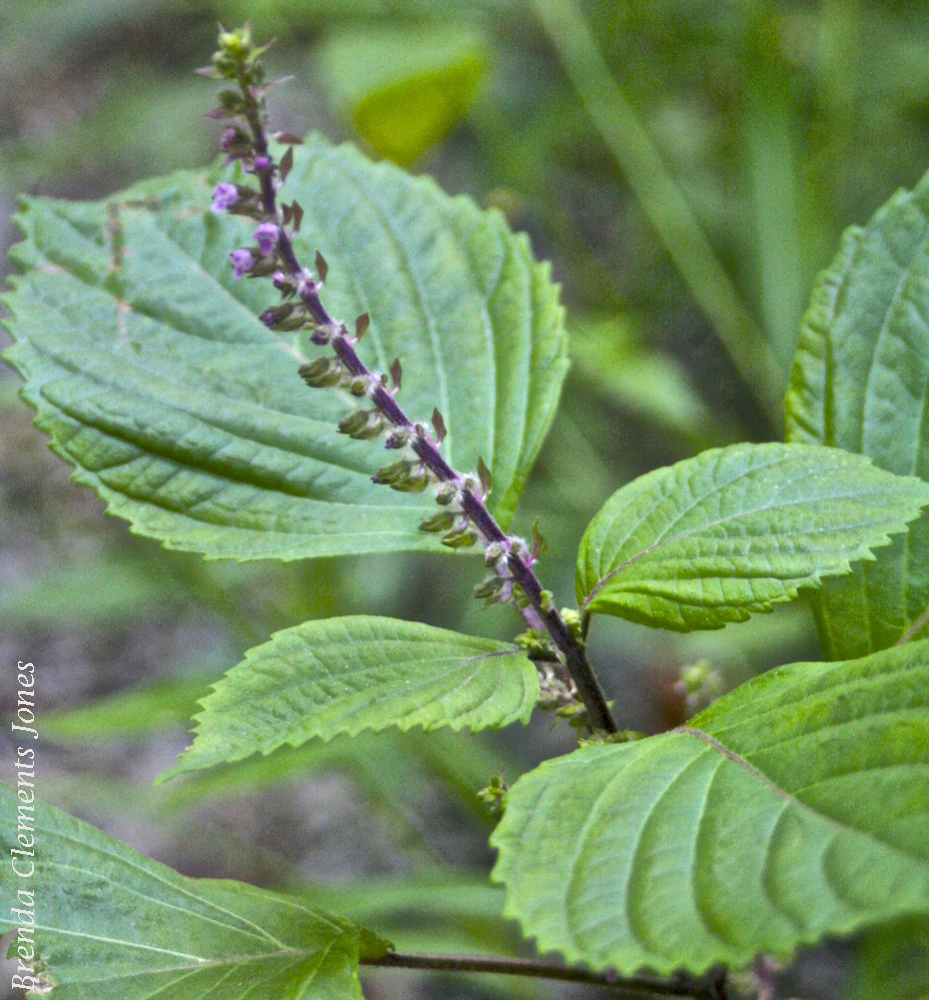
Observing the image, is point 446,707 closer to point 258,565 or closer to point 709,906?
point 709,906

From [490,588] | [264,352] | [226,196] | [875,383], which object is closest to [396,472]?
[490,588]

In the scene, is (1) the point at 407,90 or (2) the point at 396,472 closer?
(2) the point at 396,472

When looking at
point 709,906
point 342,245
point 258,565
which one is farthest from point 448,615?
point 709,906

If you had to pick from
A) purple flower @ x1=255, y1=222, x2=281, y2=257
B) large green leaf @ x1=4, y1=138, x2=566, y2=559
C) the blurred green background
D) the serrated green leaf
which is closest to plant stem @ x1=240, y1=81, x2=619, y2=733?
purple flower @ x1=255, y1=222, x2=281, y2=257

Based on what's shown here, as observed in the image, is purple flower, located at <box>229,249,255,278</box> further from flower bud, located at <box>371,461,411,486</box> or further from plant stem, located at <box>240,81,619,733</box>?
flower bud, located at <box>371,461,411,486</box>

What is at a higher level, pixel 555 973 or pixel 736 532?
pixel 736 532

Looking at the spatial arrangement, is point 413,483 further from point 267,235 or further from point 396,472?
point 267,235
